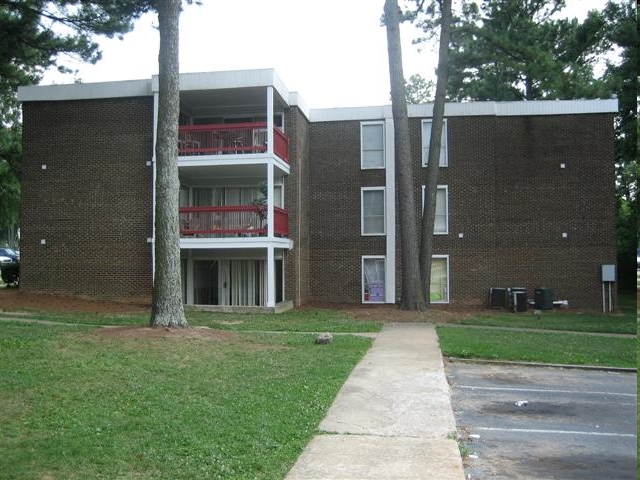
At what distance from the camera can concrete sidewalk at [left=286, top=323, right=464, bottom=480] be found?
5.13m

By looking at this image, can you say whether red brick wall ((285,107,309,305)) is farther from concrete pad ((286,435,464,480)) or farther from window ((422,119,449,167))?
concrete pad ((286,435,464,480))

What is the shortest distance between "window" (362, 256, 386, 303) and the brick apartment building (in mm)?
54

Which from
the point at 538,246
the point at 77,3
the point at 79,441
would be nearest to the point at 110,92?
the point at 77,3

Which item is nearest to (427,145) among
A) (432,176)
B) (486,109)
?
(486,109)

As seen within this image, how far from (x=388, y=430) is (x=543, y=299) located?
17.1 metres

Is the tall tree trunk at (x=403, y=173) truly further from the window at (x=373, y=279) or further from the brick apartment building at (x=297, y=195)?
the window at (x=373, y=279)

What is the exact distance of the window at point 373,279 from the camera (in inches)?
924

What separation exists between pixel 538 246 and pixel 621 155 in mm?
8618

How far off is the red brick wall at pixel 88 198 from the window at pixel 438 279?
33.4 ft

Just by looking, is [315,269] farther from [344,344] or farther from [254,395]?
[254,395]

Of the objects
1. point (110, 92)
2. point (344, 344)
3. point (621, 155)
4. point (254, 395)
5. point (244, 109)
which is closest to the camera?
point (254, 395)

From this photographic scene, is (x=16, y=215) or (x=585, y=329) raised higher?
(x=16, y=215)

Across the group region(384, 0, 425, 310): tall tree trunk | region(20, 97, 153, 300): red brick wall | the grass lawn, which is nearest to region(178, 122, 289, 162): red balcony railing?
region(20, 97, 153, 300): red brick wall

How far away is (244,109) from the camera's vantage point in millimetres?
22531
